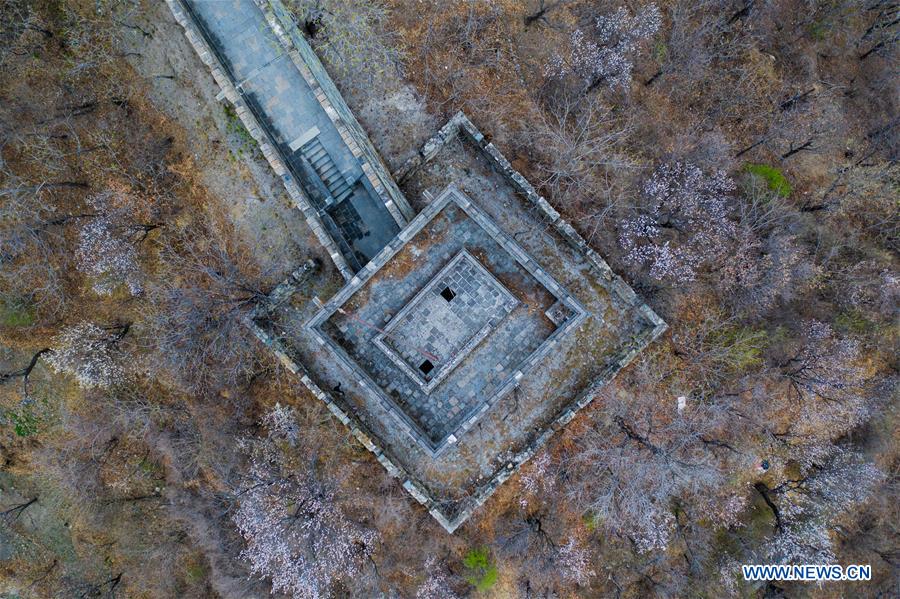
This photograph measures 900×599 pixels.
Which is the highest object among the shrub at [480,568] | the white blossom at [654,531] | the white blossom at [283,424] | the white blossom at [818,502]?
the white blossom at [283,424]

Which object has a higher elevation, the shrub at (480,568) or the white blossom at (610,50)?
the white blossom at (610,50)

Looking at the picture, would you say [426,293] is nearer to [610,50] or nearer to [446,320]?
[446,320]

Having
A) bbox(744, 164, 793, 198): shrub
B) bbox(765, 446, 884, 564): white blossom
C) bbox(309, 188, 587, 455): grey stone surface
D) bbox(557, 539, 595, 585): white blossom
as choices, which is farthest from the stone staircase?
bbox(765, 446, 884, 564): white blossom

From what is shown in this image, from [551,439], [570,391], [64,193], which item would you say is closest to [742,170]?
[570,391]

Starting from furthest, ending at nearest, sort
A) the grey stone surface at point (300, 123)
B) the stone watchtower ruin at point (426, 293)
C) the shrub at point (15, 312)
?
1. the shrub at point (15, 312)
2. the stone watchtower ruin at point (426, 293)
3. the grey stone surface at point (300, 123)

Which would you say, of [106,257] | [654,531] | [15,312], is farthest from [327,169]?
[654,531]

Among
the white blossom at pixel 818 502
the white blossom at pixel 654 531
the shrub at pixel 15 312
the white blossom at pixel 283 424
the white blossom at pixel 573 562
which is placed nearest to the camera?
the white blossom at pixel 283 424

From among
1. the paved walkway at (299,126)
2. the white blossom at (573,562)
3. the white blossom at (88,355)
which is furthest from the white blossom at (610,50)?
the white blossom at (88,355)

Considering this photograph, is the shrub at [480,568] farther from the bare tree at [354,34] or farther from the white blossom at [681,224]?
the bare tree at [354,34]

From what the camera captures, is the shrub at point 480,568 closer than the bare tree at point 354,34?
No
